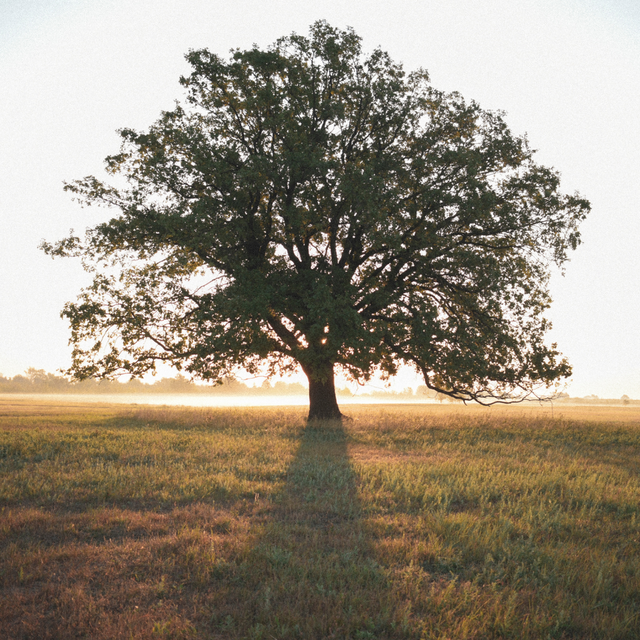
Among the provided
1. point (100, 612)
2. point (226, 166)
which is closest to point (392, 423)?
point (226, 166)

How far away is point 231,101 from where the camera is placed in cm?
2192

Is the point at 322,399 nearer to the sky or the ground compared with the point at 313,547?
nearer to the sky

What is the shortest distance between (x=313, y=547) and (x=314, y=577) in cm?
90

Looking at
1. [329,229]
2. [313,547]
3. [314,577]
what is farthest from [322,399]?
[314,577]

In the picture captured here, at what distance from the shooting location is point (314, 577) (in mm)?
5387

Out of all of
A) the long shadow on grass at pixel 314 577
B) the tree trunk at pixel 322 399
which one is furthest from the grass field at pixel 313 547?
the tree trunk at pixel 322 399

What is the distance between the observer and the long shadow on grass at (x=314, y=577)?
443 centimetres

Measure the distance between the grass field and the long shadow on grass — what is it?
0.02 meters

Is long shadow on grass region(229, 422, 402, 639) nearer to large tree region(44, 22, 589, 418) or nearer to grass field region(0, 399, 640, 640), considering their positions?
grass field region(0, 399, 640, 640)

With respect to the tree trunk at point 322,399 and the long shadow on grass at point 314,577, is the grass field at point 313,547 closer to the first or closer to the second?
the long shadow on grass at point 314,577

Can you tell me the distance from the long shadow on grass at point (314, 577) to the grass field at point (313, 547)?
0.07 ft

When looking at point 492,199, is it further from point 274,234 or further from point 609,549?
point 609,549

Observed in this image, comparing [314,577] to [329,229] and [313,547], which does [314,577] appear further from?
[329,229]

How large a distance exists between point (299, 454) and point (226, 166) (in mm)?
12753
